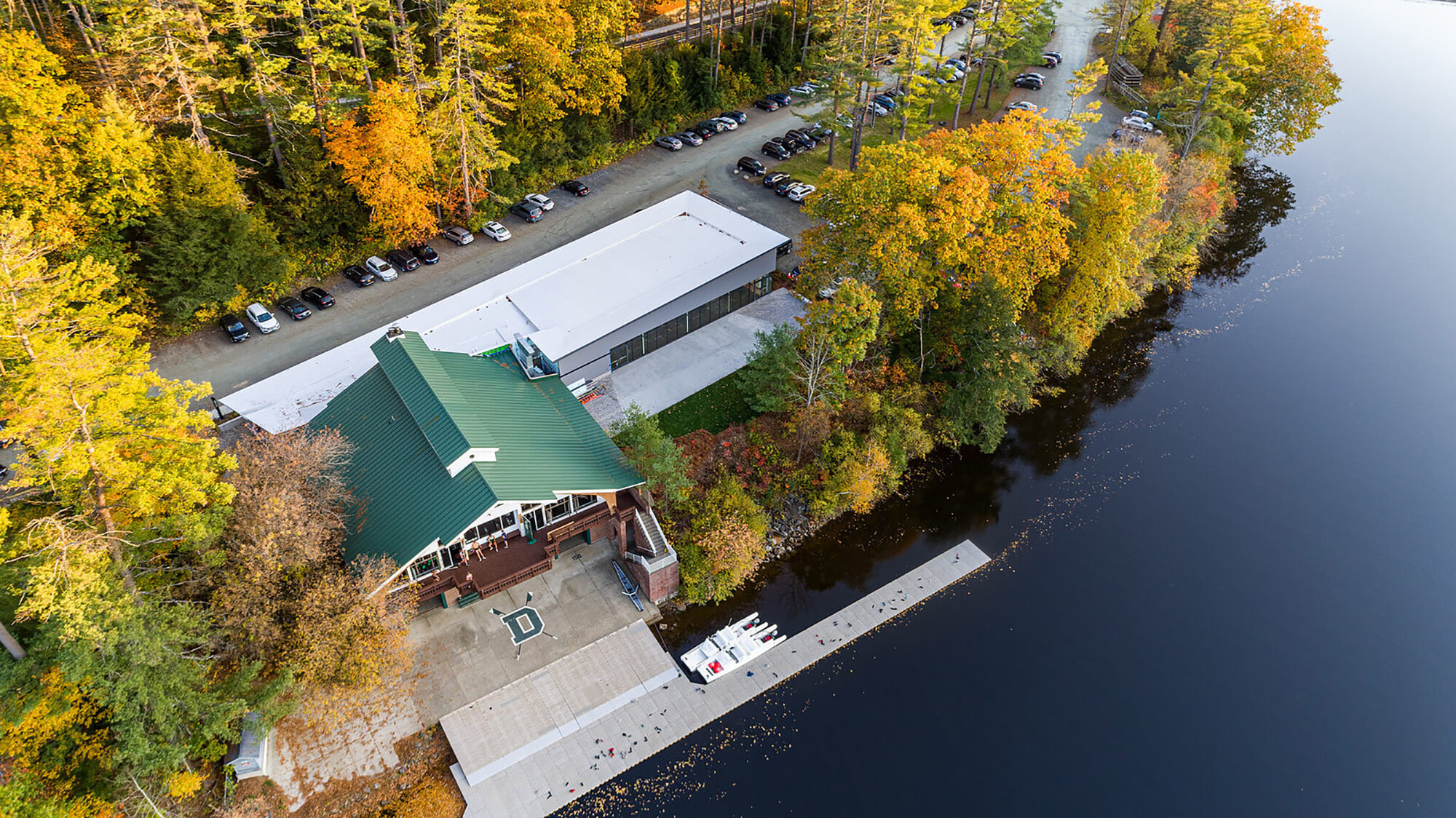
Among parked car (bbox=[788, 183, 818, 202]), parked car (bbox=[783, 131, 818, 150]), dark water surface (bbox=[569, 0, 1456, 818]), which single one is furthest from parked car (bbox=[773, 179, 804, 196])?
dark water surface (bbox=[569, 0, 1456, 818])

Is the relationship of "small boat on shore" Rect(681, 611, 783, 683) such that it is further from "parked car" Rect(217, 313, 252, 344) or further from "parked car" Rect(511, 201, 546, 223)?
"parked car" Rect(511, 201, 546, 223)

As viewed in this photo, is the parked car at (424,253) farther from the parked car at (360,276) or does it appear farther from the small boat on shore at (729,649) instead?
the small boat on shore at (729,649)

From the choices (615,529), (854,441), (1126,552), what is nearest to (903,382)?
(854,441)

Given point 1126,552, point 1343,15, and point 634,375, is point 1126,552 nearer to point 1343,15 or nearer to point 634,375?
point 634,375

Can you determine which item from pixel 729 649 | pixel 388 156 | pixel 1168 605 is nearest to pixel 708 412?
pixel 729 649

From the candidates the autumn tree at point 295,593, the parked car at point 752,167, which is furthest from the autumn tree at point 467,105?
the autumn tree at point 295,593

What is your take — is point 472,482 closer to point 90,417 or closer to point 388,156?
point 90,417

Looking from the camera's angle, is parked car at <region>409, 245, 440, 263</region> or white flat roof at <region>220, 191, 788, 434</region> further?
parked car at <region>409, 245, 440, 263</region>
